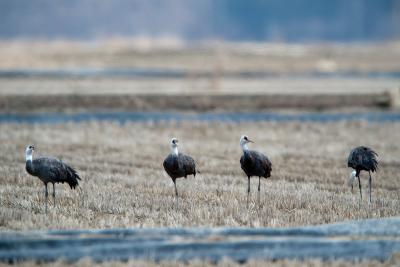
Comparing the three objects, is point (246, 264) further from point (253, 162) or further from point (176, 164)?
point (253, 162)

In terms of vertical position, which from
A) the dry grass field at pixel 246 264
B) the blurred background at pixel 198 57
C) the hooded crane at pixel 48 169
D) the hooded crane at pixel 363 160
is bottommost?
the dry grass field at pixel 246 264

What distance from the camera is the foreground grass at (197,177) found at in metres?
14.9

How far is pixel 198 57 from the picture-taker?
10312 centimetres

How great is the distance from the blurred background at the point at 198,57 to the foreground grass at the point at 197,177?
9.70 m

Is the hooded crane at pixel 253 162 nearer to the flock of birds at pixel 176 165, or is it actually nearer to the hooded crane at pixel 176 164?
the flock of birds at pixel 176 165

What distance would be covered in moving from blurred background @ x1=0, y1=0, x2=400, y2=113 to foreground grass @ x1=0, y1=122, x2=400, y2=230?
9704 millimetres

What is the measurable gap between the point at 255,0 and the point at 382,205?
180217 millimetres

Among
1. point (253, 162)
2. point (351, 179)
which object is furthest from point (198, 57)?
point (253, 162)

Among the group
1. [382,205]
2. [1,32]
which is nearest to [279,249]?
[382,205]

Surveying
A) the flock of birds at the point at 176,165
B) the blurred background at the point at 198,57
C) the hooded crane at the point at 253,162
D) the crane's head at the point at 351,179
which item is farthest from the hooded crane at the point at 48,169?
the blurred background at the point at 198,57

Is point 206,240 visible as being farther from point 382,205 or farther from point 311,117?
point 311,117

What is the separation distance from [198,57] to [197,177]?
83.1m

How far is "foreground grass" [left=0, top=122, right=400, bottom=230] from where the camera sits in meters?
14.9

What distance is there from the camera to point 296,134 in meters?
31.9
